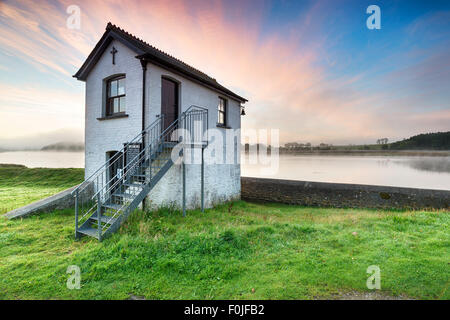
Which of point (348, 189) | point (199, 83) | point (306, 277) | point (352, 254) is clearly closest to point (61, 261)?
point (306, 277)

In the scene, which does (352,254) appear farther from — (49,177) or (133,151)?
(49,177)

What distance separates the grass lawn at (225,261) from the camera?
3.23 meters

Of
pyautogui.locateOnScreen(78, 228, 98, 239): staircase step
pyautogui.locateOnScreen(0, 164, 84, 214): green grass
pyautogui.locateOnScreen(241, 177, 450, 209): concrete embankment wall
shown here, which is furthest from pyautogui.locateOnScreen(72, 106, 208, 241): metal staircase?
pyautogui.locateOnScreen(241, 177, 450, 209): concrete embankment wall

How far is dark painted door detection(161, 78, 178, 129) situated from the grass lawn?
4.07m

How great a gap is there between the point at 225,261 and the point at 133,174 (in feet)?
13.9

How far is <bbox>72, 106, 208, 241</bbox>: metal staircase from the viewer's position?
5.40 metres

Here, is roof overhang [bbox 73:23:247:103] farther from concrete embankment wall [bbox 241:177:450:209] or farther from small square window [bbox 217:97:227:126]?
concrete embankment wall [bbox 241:177:450:209]

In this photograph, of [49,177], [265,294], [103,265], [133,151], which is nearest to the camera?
[265,294]

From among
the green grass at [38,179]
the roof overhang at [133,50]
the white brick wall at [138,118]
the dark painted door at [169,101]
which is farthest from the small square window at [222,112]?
the green grass at [38,179]

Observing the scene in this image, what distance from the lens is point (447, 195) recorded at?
408 inches

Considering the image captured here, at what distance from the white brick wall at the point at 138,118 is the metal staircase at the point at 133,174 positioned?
1.96 ft

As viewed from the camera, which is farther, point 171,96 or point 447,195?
point 447,195

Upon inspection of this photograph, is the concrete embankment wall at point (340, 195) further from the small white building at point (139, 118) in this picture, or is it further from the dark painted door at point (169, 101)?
the dark painted door at point (169, 101)

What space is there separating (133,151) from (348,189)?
12190mm
